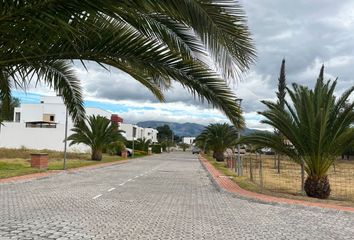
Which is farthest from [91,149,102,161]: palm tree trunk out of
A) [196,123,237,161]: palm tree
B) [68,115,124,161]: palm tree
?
[196,123,237,161]: palm tree

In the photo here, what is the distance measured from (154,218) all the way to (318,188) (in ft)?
25.1

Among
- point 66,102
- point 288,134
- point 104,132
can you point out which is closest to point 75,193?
point 66,102

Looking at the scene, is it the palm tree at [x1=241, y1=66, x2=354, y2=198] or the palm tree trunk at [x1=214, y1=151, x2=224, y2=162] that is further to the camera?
the palm tree trunk at [x1=214, y1=151, x2=224, y2=162]

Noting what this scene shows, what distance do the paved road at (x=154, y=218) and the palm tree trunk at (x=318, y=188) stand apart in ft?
9.60

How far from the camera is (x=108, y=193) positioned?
14344 millimetres

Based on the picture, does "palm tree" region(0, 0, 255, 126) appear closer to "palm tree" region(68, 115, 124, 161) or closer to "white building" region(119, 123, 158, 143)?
"palm tree" region(68, 115, 124, 161)

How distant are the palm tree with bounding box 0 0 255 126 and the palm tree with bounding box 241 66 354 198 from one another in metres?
8.06

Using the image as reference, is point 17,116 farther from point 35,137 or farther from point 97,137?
point 97,137

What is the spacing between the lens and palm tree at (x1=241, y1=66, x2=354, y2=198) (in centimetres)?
1440

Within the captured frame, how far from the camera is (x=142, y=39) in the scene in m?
6.16

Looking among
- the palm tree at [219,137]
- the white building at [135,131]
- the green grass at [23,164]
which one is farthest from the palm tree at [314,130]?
the white building at [135,131]

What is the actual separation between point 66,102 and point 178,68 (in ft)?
11.2

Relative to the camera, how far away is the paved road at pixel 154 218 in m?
7.77

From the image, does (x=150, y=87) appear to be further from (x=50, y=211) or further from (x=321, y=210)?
(x=321, y=210)
